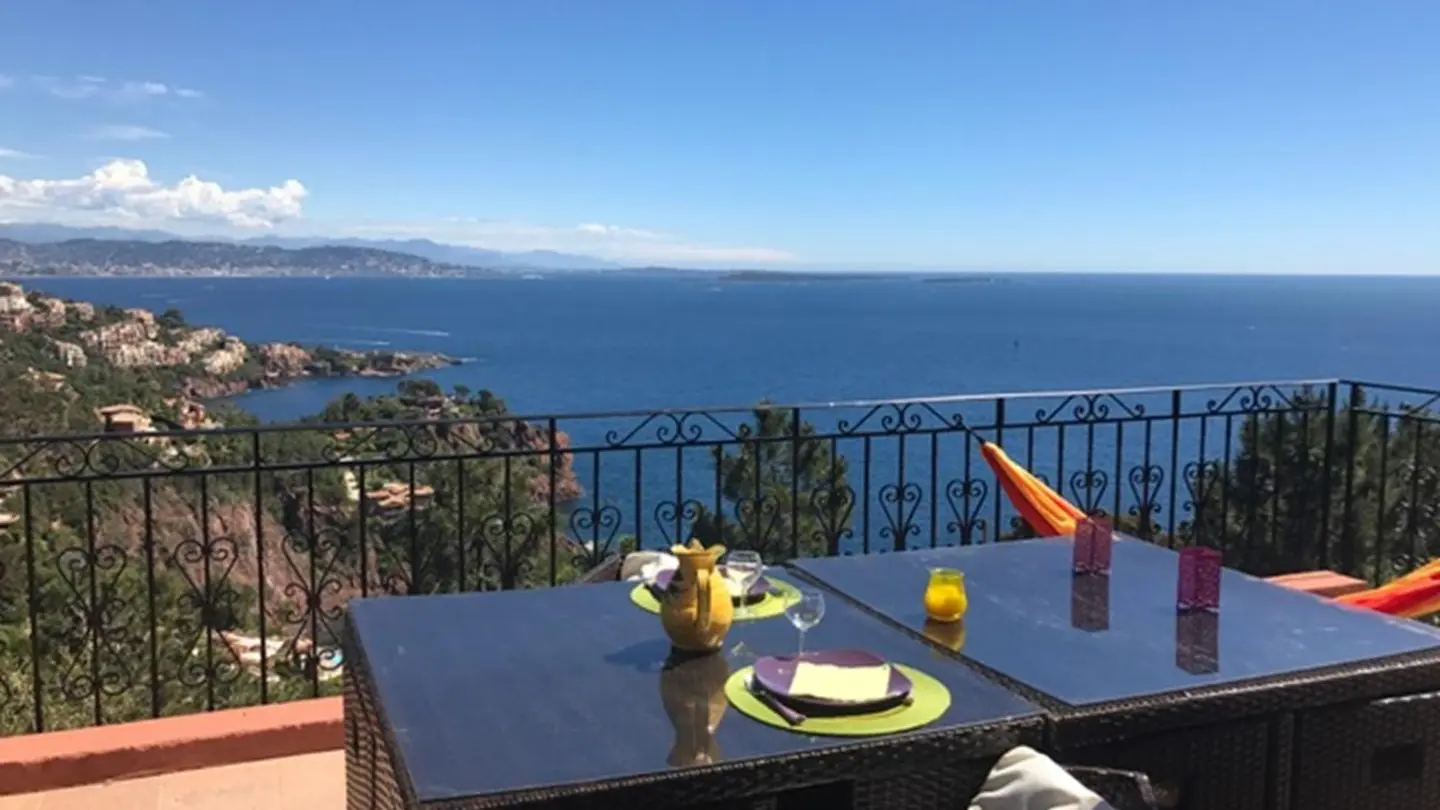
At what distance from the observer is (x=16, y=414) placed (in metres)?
11.0

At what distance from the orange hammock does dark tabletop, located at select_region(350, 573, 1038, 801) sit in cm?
137

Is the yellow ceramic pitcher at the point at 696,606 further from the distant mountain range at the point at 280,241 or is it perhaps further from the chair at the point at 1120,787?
the distant mountain range at the point at 280,241

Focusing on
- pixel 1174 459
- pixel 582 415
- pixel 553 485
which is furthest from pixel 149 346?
pixel 1174 459

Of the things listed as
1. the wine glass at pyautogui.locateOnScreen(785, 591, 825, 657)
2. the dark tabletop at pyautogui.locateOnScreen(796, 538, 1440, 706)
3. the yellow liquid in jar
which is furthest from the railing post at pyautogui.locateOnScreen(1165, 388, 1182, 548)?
the wine glass at pyautogui.locateOnScreen(785, 591, 825, 657)

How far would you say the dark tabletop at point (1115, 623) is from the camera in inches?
77.8

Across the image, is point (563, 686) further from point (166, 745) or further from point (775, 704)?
point (166, 745)

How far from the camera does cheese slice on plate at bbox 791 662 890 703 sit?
5.89 feet

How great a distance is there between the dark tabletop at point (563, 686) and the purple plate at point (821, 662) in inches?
2.9

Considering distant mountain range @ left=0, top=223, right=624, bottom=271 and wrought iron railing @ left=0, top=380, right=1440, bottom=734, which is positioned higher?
distant mountain range @ left=0, top=223, right=624, bottom=271

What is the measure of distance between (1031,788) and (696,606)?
66cm

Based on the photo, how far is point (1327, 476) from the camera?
18.6 ft

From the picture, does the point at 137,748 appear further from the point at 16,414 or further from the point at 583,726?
the point at 16,414

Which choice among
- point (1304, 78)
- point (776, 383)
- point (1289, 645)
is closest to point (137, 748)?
point (1289, 645)

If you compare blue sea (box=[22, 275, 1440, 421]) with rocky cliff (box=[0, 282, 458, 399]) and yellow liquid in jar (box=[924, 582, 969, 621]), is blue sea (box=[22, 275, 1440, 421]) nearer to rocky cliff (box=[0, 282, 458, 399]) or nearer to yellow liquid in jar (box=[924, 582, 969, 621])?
rocky cliff (box=[0, 282, 458, 399])
